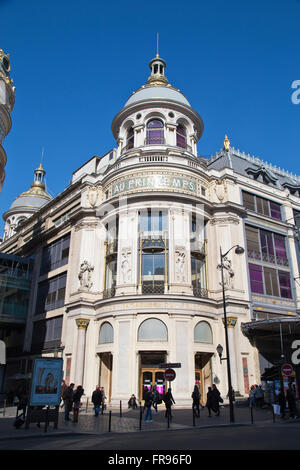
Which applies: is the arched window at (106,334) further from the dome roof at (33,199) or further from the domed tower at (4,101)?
the dome roof at (33,199)

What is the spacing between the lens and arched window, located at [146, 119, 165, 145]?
123 ft

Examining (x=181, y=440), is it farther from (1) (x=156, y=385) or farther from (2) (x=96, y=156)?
(2) (x=96, y=156)

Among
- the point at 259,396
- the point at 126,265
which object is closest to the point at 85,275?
the point at 126,265

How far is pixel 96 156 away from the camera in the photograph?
4503 cm

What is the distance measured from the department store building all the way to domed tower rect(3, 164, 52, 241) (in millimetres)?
30715

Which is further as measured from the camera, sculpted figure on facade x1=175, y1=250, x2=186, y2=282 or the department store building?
sculpted figure on facade x1=175, y1=250, x2=186, y2=282

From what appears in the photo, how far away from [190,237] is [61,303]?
1449 centimetres

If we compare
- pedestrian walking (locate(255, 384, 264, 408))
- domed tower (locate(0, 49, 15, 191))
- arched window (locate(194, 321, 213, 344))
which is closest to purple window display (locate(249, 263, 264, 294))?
arched window (locate(194, 321, 213, 344))

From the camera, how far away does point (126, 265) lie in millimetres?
30469

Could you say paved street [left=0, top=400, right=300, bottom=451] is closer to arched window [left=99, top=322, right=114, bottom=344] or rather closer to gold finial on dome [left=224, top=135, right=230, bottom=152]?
arched window [left=99, top=322, right=114, bottom=344]

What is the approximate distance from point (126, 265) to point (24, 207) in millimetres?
48548

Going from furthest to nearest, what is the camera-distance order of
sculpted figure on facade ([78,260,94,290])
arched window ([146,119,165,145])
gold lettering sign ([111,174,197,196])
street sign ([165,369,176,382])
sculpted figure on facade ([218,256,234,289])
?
arched window ([146,119,165,145]), sculpted figure on facade ([78,260,94,290]), gold lettering sign ([111,174,197,196]), sculpted figure on facade ([218,256,234,289]), street sign ([165,369,176,382])

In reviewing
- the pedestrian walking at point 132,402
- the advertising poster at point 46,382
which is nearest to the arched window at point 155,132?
the pedestrian walking at point 132,402

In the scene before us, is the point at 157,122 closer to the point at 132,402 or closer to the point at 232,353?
the point at 232,353
